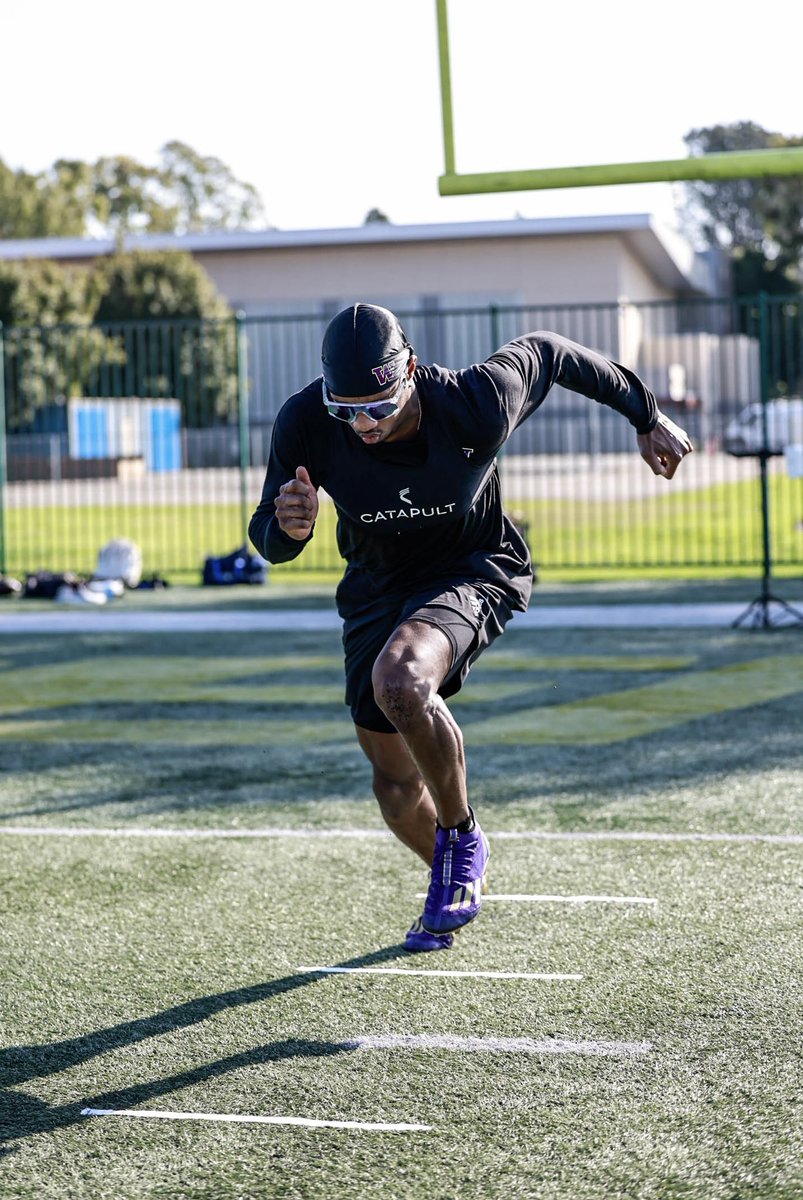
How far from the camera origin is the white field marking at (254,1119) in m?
3.60

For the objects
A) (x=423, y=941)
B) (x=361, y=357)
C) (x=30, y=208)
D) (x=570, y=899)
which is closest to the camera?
A: (x=361, y=357)

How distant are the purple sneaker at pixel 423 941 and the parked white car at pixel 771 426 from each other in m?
7.69

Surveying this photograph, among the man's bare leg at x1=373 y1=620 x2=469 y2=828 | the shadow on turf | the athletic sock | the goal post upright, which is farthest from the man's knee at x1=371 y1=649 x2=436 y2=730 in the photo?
the goal post upright

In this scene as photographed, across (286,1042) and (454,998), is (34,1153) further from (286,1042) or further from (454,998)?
(454,998)

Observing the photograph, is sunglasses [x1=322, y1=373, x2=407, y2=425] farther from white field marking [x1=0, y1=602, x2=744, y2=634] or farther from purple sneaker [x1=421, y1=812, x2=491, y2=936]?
white field marking [x1=0, y1=602, x2=744, y2=634]

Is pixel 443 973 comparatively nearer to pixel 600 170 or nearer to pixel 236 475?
pixel 600 170

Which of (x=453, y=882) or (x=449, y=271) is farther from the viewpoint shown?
(x=449, y=271)

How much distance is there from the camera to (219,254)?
51188 mm

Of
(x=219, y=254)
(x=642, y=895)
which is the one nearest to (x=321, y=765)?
(x=642, y=895)

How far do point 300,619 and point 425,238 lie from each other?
34.0 m

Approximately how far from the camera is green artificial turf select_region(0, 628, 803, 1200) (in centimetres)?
347

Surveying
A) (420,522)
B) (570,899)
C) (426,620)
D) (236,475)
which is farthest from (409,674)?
(236,475)

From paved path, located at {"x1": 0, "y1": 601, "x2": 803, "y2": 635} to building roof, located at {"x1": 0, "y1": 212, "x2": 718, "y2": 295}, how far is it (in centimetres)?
3083

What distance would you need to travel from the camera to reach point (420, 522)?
15.8 ft
